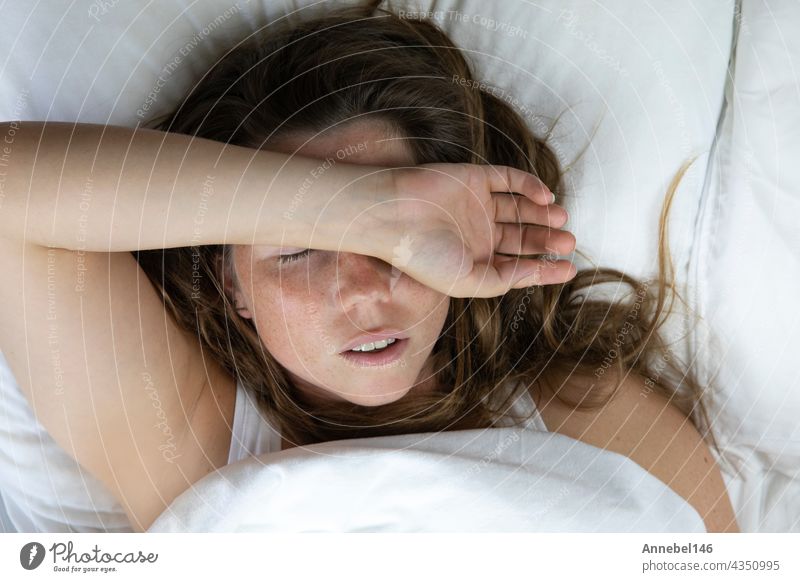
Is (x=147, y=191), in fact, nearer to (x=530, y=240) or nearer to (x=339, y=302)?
(x=339, y=302)

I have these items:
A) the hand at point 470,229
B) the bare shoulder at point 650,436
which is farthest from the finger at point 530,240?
the bare shoulder at point 650,436

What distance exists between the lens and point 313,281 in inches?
18.2

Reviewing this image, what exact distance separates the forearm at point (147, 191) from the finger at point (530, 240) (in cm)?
11

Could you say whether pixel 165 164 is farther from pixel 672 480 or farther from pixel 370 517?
pixel 672 480

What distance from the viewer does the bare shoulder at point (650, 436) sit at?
0.53 metres

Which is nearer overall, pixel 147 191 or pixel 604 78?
pixel 147 191

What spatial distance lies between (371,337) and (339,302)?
0.03 meters

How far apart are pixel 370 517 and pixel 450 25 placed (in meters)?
0.35

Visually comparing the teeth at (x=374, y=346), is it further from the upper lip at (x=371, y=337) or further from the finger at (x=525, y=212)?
the finger at (x=525, y=212)

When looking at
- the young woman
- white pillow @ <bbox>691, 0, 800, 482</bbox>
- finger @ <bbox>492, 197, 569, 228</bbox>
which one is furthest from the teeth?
white pillow @ <bbox>691, 0, 800, 482</bbox>

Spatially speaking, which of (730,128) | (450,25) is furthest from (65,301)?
(730,128)

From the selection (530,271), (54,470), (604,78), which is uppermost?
(604,78)

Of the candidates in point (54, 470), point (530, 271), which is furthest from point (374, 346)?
point (54, 470)

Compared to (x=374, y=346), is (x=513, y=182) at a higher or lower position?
higher
